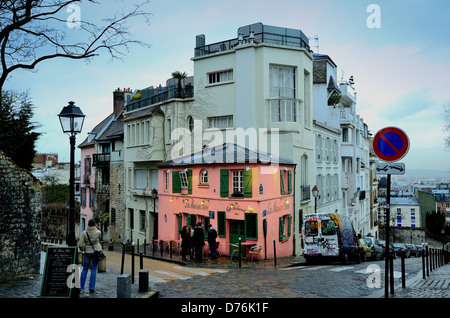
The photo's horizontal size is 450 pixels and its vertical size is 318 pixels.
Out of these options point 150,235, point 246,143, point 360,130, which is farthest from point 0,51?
point 360,130

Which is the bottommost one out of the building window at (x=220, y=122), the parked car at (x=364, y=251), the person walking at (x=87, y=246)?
the parked car at (x=364, y=251)

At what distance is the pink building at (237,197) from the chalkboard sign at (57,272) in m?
11.7

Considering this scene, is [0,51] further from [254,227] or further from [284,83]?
[284,83]

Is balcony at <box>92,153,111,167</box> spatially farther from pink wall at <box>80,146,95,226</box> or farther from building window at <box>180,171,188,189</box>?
building window at <box>180,171,188,189</box>

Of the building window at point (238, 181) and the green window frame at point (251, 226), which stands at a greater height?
the building window at point (238, 181)

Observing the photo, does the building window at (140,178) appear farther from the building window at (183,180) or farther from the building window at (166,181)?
the building window at (183,180)

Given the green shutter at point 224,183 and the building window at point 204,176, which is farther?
the building window at point 204,176

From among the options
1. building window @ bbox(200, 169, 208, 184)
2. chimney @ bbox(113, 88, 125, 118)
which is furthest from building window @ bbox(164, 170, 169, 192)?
chimney @ bbox(113, 88, 125, 118)

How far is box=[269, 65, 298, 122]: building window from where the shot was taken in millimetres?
23938

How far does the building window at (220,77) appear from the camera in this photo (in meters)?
25.6

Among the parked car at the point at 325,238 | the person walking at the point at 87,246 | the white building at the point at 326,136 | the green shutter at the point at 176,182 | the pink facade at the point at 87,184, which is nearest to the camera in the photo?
the person walking at the point at 87,246

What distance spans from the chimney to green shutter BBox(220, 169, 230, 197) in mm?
23516

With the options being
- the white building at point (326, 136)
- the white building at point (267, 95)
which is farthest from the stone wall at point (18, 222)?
the white building at point (326, 136)
